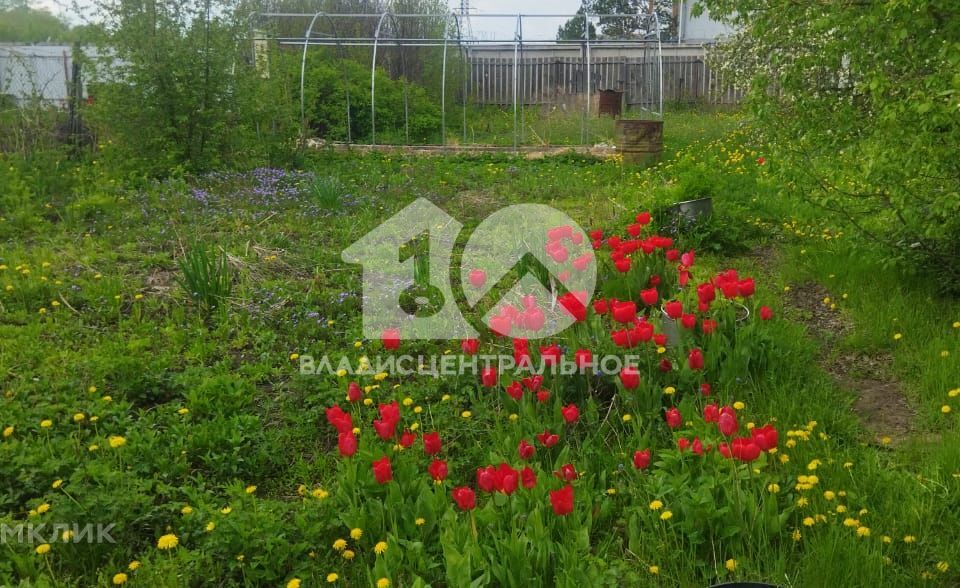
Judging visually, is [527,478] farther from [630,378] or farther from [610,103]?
[610,103]

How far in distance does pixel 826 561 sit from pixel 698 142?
9136 mm

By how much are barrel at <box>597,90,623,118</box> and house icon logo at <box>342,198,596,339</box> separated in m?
8.77

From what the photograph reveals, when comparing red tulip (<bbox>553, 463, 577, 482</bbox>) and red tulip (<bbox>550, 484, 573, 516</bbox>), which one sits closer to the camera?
red tulip (<bbox>550, 484, 573, 516</bbox>)

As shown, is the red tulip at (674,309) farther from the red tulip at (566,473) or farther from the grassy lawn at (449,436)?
the red tulip at (566,473)

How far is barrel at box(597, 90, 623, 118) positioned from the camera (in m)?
13.9

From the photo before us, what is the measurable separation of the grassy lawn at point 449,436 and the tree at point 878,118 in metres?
0.23

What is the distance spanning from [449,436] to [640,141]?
251 inches

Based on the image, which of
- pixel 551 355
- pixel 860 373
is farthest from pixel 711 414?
pixel 860 373

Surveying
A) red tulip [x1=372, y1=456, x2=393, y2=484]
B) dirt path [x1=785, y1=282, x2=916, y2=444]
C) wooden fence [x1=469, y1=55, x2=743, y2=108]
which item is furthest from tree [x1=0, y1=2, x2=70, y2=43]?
wooden fence [x1=469, y1=55, x2=743, y2=108]

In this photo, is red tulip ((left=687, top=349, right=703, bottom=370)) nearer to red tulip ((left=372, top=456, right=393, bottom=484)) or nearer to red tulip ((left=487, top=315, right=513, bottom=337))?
red tulip ((left=487, top=315, right=513, bottom=337))

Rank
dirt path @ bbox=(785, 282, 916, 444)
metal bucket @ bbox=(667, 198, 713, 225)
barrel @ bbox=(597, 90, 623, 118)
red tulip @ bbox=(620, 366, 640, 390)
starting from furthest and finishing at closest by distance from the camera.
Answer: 1. barrel @ bbox=(597, 90, 623, 118)
2. metal bucket @ bbox=(667, 198, 713, 225)
3. dirt path @ bbox=(785, 282, 916, 444)
4. red tulip @ bbox=(620, 366, 640, 390)

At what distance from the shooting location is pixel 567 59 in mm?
18047

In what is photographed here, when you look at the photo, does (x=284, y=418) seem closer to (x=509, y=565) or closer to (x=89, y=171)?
(x=509, y=565)

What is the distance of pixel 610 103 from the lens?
13945 millimetres
